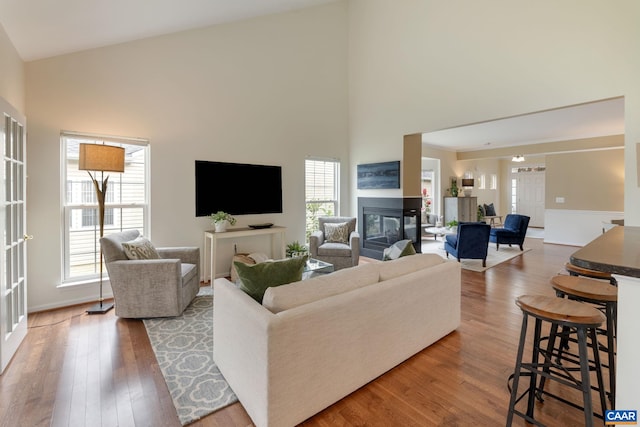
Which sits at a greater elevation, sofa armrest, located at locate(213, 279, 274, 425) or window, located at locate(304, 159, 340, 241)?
window, located at locate(304, 159, 340, 241)

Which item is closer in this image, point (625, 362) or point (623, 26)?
point (625, 362)

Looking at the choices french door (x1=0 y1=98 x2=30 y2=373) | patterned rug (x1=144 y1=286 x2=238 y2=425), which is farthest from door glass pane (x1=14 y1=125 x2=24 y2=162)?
patterned rug (x1=144 y1=286 x2=238 y2=425)

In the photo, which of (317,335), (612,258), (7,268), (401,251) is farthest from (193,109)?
(612,258)

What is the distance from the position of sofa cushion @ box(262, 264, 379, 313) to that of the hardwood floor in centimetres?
68

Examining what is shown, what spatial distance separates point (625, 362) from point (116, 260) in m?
3.68

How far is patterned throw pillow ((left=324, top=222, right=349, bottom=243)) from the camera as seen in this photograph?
5035 millimetres

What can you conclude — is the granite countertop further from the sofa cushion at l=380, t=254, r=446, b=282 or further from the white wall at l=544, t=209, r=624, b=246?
the white wall at l=544, t=209, r=624, b=246

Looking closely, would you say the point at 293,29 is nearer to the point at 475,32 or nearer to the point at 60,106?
the point at 475,32

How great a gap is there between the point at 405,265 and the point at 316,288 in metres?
0.90

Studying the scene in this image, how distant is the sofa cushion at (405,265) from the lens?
2.23 m

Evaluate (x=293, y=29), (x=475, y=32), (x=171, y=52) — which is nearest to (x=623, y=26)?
(x=475, y=32)

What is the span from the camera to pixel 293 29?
5199 millimetres

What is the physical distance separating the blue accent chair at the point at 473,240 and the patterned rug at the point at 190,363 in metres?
4.15

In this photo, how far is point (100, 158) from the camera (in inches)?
120
